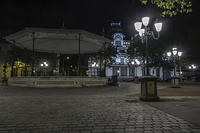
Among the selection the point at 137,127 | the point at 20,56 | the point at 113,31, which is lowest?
the point at 137,127

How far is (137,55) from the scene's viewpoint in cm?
3725

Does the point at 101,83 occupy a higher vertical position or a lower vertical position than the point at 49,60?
lower

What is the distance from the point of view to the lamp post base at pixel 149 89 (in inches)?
294

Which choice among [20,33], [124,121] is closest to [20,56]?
[20,33]

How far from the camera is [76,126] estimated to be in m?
3.60

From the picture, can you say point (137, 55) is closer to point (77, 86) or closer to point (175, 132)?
point (77, 86)

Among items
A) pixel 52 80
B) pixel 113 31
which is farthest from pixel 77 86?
pixel 113 31

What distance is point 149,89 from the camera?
7.57 metres

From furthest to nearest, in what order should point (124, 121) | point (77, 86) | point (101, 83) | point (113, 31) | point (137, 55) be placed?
1. point (113, 31)
2. point (137, 55)
3. point (101, 83)
4. point (77, 86)
5. point (124, 121)

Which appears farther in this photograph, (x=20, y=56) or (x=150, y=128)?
(x=20, y=56)

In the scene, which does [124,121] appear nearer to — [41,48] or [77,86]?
[77,86]

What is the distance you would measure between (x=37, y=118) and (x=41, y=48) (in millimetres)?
21077

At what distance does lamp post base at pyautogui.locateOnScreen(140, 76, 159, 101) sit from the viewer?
24.5ft

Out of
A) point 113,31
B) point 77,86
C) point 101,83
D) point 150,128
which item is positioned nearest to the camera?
point 150,128
